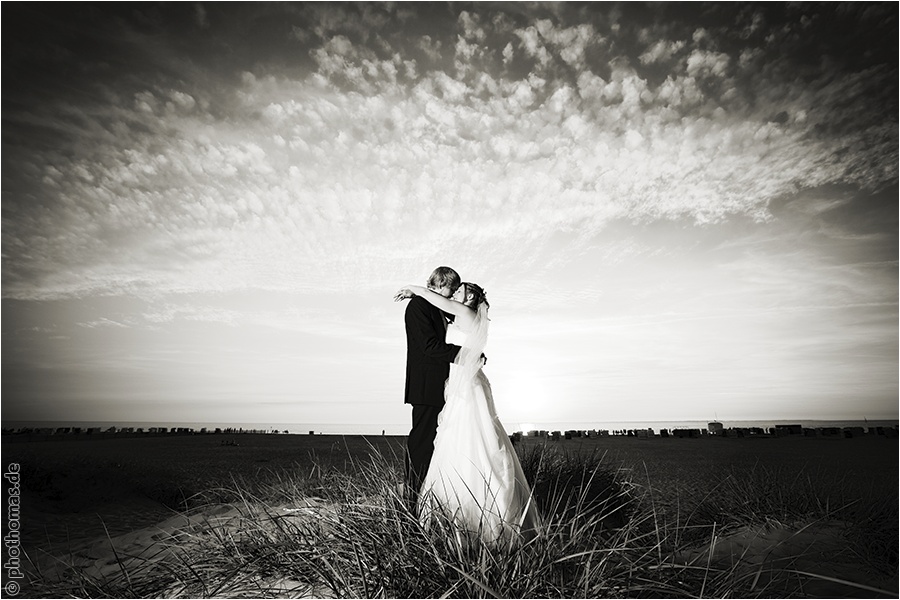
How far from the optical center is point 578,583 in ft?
7.97

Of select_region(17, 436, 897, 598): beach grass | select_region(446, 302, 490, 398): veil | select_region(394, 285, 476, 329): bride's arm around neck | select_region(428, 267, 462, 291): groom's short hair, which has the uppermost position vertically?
select_region(428, 267, 462, 291): groom's short hair

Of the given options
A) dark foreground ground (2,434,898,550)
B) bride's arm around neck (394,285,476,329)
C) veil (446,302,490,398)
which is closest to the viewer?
veil (446,302,490,398)

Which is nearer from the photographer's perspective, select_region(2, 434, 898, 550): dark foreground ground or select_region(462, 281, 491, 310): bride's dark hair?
select_region(462, 281, 491, 310): bride's dark hair

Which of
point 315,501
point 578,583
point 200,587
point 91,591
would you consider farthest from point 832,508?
point 91,591

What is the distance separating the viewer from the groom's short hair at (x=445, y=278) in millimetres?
4676

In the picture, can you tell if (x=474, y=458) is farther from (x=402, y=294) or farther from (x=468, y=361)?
(x=402, y=294)

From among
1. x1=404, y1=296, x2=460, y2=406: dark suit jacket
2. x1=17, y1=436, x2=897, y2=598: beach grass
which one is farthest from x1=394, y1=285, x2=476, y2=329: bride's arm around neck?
x1=17, y1=436, x2=897, y2=598: beach grass

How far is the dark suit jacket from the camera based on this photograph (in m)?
4.39

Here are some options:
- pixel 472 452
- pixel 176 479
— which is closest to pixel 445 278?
pixel 472 452

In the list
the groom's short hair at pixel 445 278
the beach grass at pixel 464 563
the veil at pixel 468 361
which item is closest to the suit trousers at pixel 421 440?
the beach grass at pixel 464 563

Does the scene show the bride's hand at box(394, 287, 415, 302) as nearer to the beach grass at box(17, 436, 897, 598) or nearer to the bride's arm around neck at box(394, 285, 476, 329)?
the bride's arm around neck at box(394, 285, 476, 329)

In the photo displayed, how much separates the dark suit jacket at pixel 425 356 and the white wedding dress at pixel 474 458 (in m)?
0.16

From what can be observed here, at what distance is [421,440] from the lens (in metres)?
4.36

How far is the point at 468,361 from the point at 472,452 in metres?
0.80
